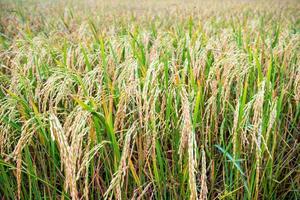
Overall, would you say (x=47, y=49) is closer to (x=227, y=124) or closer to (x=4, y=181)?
(x=4, y=181)

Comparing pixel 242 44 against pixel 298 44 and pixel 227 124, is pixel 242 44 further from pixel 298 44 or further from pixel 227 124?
pixel 227 124

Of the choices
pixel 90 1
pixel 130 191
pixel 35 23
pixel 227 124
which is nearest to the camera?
pixel 130 191

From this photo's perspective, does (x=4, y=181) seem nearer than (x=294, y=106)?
Yes

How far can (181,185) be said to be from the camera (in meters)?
1.48

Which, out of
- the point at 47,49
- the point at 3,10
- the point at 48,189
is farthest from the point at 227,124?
the point at 3,10

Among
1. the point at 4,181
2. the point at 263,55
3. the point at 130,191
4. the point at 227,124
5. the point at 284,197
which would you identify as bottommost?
the point at 284,197

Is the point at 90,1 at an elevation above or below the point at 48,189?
above

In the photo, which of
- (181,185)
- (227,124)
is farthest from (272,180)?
(181,185)

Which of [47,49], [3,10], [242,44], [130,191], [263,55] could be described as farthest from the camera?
[3,10]

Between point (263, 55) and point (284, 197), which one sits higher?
point (263, 55)

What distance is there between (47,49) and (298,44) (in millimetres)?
1754

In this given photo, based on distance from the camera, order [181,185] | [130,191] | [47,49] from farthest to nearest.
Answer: [47,49], [130,191], [181,185]

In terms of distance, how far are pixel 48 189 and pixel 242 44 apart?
1.67 meters

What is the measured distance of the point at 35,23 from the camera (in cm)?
516
